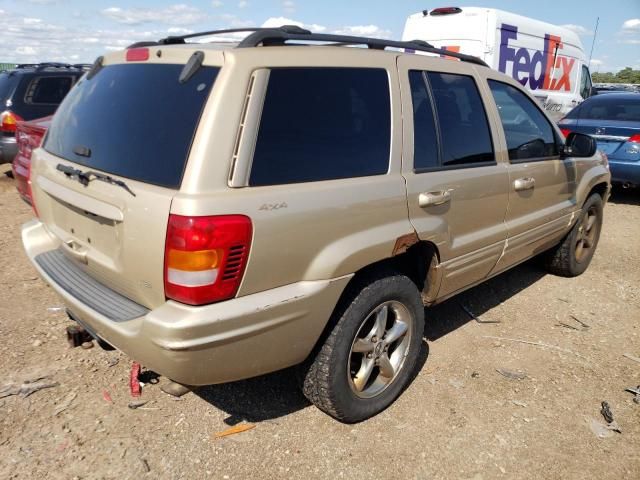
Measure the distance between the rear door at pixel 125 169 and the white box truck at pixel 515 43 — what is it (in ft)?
28.7

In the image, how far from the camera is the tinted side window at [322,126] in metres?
2.18

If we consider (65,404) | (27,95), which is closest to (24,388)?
(65,404)

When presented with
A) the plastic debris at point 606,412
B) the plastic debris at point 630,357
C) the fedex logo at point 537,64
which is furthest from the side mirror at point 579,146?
the fedex logo at point 537,64

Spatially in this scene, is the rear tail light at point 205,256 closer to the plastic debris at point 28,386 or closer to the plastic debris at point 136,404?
the plastic debris at point 136,404

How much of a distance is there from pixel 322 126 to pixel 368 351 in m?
1.20

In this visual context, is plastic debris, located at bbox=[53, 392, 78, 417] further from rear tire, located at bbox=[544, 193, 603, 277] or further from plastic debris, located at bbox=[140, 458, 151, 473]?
rear tire, located at bbox=[544, 193, 603, 277]

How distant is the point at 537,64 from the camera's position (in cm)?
1116

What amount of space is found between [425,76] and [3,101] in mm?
7211

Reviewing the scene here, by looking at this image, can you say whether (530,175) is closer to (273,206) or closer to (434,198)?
(434,198)

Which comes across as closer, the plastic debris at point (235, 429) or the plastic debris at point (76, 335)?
the plastic debris at point (235, 429)

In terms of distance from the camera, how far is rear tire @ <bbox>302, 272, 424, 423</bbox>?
2.53 meters

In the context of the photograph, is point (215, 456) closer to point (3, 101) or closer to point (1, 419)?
point (1, 419)

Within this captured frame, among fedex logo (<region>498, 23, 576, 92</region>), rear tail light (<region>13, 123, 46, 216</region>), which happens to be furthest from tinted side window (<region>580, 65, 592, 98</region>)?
rear tail light (<region>13, 123, 46, 216</region>)

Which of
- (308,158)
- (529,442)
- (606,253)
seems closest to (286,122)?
(308,158)
